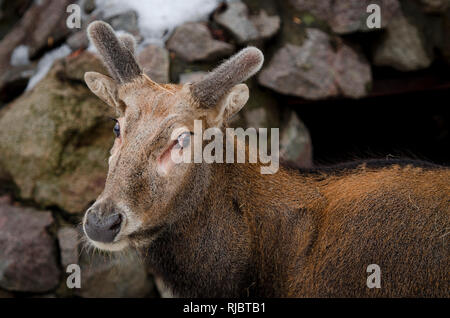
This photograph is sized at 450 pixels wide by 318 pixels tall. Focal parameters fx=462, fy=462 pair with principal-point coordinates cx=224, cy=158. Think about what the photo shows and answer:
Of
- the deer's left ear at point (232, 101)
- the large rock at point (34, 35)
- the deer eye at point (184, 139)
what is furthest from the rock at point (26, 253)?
the deer's left ear at point (232, 101)

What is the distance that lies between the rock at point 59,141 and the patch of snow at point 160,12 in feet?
2.91

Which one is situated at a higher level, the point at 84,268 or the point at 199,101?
the point at 199,101

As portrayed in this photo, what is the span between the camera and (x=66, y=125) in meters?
6.10

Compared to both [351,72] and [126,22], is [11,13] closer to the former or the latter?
[126,22]

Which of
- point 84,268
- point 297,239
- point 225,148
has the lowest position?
point 84,268

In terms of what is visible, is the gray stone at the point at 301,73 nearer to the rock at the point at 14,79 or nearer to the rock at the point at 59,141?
the rock at the point at 59,141

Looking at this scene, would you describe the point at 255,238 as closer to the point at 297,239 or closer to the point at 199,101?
the point at 297,239

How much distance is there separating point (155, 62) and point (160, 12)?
90 centimetres

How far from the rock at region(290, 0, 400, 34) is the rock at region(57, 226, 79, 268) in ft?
15.0

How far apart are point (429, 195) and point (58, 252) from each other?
182 inches

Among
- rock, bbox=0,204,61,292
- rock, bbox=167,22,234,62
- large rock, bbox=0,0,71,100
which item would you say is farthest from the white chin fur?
large rock, bbox=0,0,71,100

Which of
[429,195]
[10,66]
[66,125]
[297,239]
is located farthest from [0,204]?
[429,195]

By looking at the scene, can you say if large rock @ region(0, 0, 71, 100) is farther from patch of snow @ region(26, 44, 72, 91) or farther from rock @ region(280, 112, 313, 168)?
rock @ region(280, 112, 313, 168)

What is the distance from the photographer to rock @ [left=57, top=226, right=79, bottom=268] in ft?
19.9
